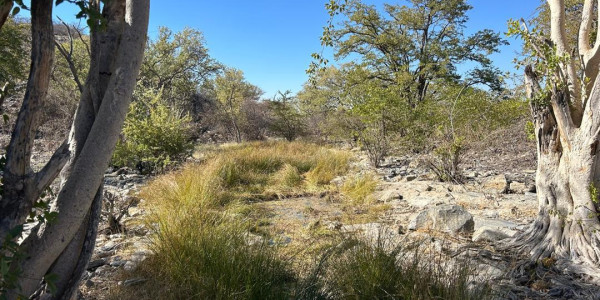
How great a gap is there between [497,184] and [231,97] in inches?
623

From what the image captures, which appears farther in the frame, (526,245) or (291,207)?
(291,207)

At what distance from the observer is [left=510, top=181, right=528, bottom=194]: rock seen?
6.17 m

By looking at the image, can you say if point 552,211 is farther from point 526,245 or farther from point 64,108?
point 64,108

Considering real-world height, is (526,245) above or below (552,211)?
below

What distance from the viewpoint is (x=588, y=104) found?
3182 millimetres

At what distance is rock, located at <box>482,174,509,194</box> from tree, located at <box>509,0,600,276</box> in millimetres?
2835

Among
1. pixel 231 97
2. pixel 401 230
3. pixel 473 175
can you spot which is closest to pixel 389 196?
pixel 401 230

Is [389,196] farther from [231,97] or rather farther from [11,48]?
[231,97]

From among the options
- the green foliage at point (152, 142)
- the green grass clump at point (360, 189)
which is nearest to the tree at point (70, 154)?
the green grass clump at point (360, 189)

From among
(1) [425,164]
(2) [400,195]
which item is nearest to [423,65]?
(1) [425,164]

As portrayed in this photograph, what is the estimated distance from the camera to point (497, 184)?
22.2 feet

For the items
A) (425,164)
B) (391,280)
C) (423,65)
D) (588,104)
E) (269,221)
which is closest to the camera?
(391,280)

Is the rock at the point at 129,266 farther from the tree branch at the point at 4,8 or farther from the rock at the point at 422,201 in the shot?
the rock at the point at 422,201

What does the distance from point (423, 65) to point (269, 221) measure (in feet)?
50.6
